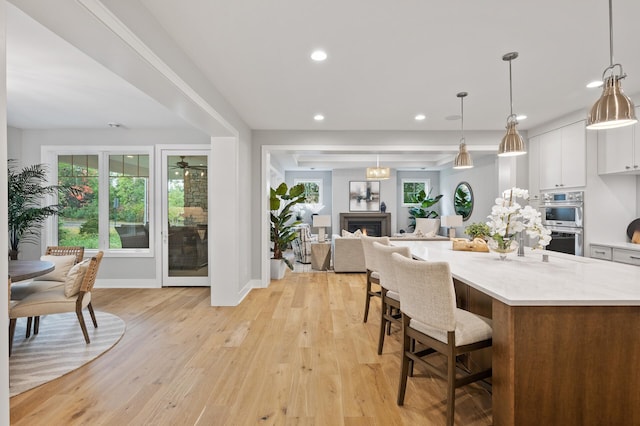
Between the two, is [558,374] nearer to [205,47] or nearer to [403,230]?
[205,47]

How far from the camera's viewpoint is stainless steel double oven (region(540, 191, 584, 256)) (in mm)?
4215

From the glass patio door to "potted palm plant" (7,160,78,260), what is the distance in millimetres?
1411

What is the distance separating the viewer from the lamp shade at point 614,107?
1666 mm

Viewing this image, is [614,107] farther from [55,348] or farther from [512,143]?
[55,348]

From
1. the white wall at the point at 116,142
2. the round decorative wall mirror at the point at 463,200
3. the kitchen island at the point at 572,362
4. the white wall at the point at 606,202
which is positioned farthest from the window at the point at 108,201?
the round decorative wall mirror at the point at 463,200

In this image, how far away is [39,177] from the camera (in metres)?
4.76

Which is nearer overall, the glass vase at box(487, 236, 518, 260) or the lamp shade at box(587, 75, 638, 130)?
the lamp shade at box(587, 75, 638, 130)

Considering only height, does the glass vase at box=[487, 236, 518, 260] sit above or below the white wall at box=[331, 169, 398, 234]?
below

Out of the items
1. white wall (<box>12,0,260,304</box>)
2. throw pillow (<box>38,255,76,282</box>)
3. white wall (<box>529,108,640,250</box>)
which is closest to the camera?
white wall (<box>12,0,260,304</box>)

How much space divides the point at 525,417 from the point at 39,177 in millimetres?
6195

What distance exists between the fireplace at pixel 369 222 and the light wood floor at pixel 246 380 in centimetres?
600

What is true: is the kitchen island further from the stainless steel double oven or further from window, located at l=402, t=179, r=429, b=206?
window, located at l=402, t=179, r=429, b=206

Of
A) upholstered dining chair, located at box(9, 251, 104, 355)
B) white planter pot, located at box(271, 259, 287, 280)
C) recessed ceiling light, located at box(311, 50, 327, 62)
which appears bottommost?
white planter pot, located at box(271, 259, 287, 280)

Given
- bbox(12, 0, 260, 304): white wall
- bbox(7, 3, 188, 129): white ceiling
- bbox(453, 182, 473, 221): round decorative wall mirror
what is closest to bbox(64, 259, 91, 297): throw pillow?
bbox(12, 0, 260, 304): white wall
